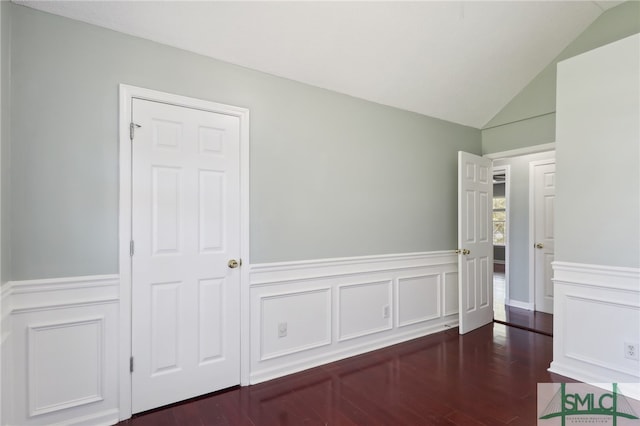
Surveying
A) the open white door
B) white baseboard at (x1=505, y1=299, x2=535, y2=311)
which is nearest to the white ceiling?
the open white door

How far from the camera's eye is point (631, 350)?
2.45 metres

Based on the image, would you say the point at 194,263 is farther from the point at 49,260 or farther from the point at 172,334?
the point at 49,260

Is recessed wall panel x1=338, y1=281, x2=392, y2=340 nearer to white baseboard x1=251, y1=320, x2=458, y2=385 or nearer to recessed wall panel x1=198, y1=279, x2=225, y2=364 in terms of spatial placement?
white baseboard x1=251, y1=320, x2=458, y2=385

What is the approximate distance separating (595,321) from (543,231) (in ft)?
7.70

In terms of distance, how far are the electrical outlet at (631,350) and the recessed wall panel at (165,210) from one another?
3.35 metres

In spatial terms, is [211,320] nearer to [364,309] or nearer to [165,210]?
[165,210]

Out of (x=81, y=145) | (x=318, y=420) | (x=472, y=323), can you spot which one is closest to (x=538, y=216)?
(x=472, y=323)

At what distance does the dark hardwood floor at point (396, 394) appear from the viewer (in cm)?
218

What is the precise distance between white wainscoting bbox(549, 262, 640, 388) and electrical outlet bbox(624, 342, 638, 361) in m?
0.02

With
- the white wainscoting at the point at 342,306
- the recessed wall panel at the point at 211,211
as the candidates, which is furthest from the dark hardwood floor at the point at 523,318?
the recessed wall panel at the point at 211,211

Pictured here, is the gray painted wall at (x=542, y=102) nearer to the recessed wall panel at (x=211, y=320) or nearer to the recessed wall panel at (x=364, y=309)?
the recessed wall panel at (x=364, y=309)

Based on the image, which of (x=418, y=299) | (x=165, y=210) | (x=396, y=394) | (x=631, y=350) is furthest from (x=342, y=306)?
(x=631, y=350)

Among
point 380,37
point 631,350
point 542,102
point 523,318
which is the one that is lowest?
point 523,318

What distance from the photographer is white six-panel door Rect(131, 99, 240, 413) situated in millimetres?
2232
